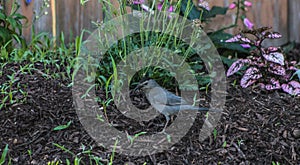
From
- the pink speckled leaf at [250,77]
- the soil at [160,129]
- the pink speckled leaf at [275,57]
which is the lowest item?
the soil at [160,129]

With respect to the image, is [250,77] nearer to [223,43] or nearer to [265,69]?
[265,69]

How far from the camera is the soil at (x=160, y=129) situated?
3008 millimetres

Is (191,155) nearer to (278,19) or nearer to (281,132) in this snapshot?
(281,132)

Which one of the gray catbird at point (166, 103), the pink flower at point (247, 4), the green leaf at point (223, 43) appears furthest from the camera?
the pink flower at point (247, 4)

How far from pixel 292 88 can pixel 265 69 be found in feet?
0.84

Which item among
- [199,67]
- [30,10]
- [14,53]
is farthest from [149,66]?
[30,10]

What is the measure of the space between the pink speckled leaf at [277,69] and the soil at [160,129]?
0.37 meters

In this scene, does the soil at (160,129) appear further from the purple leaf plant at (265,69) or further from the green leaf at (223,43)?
the green leaf at (223,43)

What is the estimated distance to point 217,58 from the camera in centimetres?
433

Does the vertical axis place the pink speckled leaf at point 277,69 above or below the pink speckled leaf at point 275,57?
below

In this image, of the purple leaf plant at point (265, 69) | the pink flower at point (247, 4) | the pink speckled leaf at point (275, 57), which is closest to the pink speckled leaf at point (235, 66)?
the purple leaf plant at point (265, 69)

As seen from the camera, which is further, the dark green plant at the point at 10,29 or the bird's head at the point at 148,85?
the dark green plant at the point at 10,29

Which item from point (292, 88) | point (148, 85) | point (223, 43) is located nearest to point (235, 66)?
point (292, 88)

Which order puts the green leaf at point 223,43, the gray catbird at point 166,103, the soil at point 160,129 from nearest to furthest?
the soil at point 160,129
the gray catbird at point 166,103
the green leaf at point 223,43
